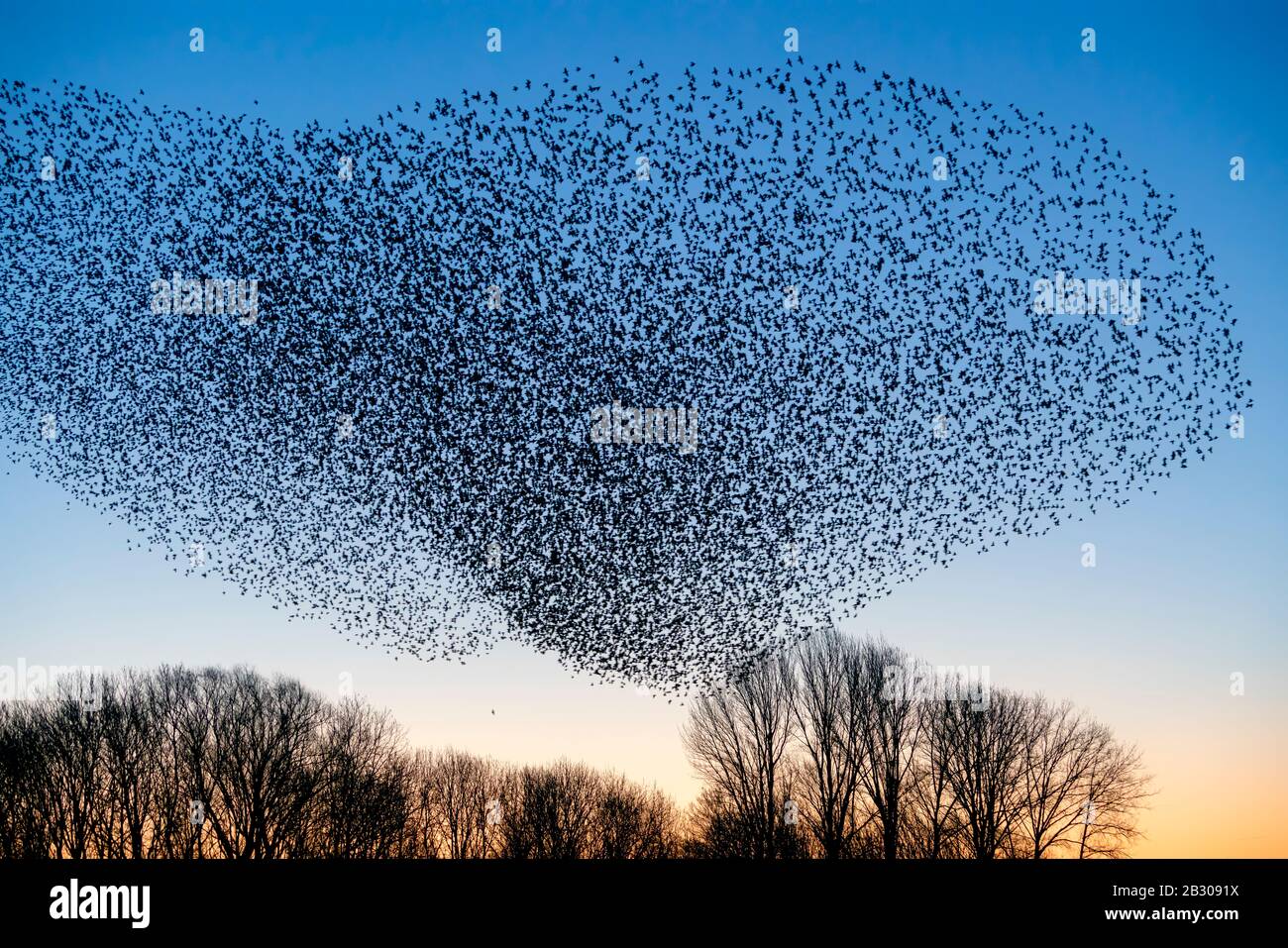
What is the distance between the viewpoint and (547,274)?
20625 millimetres

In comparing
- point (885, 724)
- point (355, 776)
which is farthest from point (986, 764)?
point (355, 776)

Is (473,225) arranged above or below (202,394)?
above

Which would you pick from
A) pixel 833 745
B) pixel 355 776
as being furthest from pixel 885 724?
pixel 355 776

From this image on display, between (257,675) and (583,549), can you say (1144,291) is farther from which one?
(257,675)

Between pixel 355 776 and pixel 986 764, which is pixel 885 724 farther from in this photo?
pixel 355 776

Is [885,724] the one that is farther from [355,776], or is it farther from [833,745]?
[355,776]
